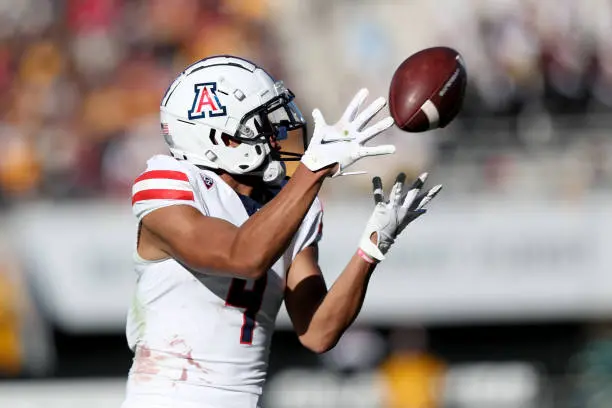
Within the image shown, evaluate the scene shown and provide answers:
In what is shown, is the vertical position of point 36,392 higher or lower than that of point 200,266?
lower

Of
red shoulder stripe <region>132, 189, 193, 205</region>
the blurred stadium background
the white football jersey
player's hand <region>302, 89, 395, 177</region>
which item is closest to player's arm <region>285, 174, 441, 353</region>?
the white football jersey

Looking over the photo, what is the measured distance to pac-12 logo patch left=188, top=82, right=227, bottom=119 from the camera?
340 centimetres

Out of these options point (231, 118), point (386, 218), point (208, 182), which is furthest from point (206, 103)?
point (386, 218)

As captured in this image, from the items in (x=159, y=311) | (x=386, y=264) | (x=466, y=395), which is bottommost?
(x=466, y=395)

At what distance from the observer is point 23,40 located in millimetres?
9922

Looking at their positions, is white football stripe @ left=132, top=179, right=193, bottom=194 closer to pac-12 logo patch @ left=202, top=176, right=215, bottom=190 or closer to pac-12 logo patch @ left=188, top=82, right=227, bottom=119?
pac-12 logo patch @ left=202, top=176, right=215, bottom=190

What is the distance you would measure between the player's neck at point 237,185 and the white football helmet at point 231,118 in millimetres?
46

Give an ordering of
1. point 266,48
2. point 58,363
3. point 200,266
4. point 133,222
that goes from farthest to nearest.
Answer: point 266,48
point 58,363
point 133,222
point 200,266

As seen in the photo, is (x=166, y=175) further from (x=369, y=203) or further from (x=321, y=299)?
(x=369, y=203)

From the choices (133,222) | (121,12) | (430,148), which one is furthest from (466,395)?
(121,12)

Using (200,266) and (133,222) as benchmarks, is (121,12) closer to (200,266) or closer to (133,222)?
(133,222)

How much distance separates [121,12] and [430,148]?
3091mm

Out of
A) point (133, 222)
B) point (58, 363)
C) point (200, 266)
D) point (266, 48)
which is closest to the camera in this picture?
point (200, 266)

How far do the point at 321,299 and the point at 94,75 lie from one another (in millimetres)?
6445
